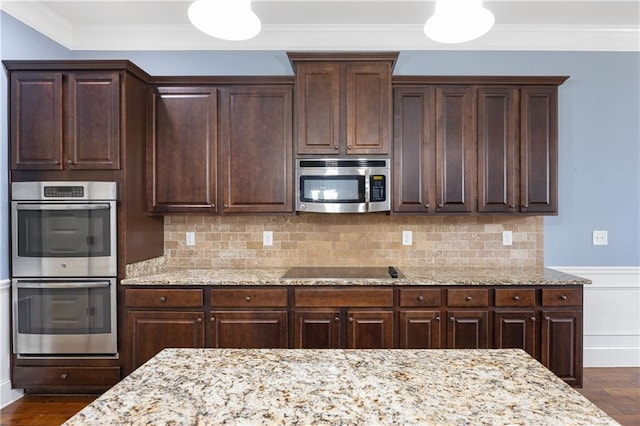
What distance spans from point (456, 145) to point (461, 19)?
173cm

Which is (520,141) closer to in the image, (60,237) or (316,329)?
(316,329)

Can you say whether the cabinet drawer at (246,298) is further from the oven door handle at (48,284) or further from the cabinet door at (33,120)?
the cabinet door at (33,120)

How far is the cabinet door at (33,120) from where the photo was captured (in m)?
2.82

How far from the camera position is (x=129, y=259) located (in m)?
2.91

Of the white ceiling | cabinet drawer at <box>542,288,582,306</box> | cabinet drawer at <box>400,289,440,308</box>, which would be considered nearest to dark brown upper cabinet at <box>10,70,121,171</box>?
the white ceiling

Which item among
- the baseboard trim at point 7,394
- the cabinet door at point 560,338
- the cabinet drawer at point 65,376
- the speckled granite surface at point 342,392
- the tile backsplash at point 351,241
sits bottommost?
the baseboard trim at point 7,394

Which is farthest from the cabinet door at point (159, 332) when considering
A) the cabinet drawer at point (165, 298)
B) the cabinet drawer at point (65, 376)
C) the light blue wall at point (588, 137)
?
the light blue wall at point (588, 137)

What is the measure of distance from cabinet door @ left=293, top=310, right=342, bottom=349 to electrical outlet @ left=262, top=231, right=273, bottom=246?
840mm

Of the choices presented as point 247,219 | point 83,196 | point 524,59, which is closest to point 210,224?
point 247,219

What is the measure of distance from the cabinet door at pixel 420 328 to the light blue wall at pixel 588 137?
1.39 m

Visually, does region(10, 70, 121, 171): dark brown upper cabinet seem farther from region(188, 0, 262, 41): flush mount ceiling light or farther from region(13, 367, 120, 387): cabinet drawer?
region(188, 0, 262, 41): flush mount ceiling light

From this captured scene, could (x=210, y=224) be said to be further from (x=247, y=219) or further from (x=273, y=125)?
(x=273, y=125)

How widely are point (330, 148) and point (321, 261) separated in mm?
1019

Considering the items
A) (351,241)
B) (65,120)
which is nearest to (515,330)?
(351,241)
